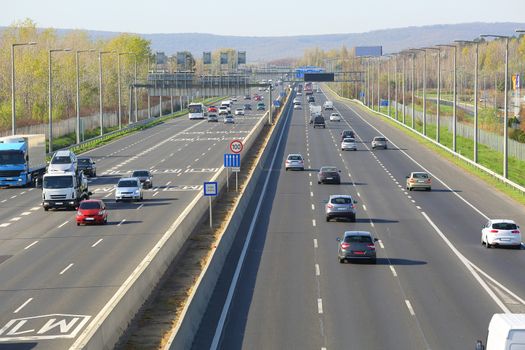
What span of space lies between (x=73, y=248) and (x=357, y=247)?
12.2 m

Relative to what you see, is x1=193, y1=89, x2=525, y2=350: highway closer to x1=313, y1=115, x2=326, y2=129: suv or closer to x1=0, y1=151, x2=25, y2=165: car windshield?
x1=0, y1=151, x2=25, y2=165: car windshield

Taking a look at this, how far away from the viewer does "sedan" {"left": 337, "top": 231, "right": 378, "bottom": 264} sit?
Answer: 41000mm

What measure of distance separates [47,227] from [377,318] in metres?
26.4

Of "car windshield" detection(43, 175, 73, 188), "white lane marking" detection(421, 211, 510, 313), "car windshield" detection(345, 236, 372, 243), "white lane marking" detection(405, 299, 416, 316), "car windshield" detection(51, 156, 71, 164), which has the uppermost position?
"car windshield" detection(51, 156, 71, 164)

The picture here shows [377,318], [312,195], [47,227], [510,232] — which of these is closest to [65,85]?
[312,195]

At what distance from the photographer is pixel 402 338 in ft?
91.4

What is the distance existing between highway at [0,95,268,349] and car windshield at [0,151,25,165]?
197cm

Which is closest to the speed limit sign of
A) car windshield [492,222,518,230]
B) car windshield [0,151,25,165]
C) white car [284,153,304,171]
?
car windshield [0,151,25,165]

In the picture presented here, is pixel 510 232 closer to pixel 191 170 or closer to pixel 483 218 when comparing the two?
pixel 483 218

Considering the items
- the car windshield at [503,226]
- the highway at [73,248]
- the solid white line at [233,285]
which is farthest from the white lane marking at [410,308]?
the car windshield at [503,226]

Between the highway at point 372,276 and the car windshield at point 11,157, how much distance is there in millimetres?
16640

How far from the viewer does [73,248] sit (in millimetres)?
45750

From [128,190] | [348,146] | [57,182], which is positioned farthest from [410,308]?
[348,146]

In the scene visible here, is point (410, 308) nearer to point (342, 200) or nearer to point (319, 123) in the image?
point (342, 200)
